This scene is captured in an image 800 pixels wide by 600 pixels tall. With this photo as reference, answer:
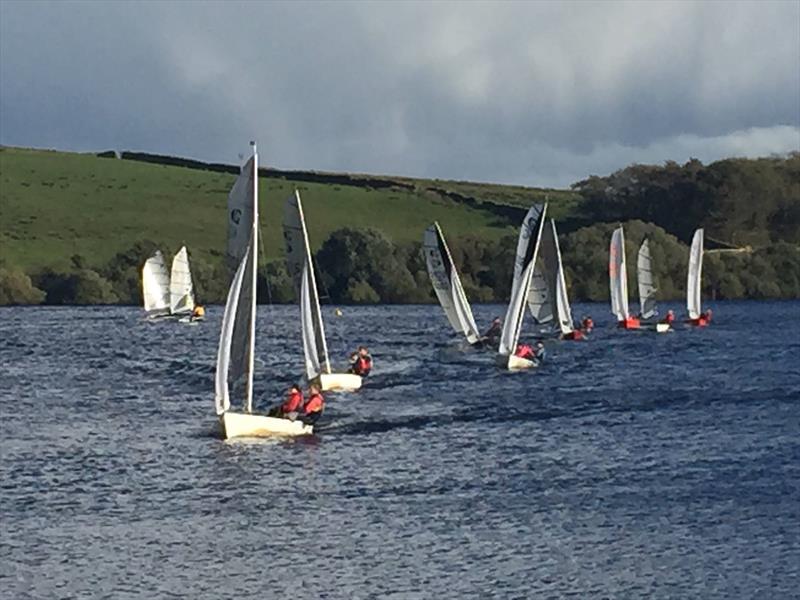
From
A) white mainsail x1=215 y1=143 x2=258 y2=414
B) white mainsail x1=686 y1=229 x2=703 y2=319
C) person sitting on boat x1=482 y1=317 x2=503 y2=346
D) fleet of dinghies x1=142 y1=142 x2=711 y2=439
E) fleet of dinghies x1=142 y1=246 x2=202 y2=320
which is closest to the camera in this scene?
white mainsail x1=215 y1=143 x2=258 y2=414

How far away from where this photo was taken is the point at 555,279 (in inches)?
3519

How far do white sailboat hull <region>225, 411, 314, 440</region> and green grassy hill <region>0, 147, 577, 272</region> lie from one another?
10854 cm

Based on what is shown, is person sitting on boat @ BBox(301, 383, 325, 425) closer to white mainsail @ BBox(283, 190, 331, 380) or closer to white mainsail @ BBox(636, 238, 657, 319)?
white mainsail @ BBox(283, 190, 331, 380)

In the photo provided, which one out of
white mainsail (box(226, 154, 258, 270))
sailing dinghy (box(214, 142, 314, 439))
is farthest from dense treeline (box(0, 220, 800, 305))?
white mainsail (box(226, 154, 258, 270))

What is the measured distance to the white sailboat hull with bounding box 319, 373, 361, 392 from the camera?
63.4m

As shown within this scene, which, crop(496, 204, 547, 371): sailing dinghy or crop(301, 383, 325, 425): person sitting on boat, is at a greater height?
crop(496, 204, 547, 371): sailing dinghy

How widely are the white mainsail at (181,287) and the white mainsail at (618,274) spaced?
3230 centimetres

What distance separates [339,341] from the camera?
97.3 metres

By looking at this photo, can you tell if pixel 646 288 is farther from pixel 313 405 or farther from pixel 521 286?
pixel 313 405

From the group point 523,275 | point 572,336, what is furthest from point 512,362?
point 572,336

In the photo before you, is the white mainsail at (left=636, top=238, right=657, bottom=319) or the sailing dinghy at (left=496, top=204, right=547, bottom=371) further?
the white mainsail at (left=636, top=238, right=657, bottom=319)

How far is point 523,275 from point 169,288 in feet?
207

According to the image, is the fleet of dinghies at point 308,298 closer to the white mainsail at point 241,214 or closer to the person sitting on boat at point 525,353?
the white mainsail at point 241,214

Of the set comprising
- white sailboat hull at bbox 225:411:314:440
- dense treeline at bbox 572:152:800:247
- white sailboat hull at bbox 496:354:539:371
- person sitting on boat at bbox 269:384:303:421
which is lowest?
white sailboat hull at bbox 225:411:314:440
